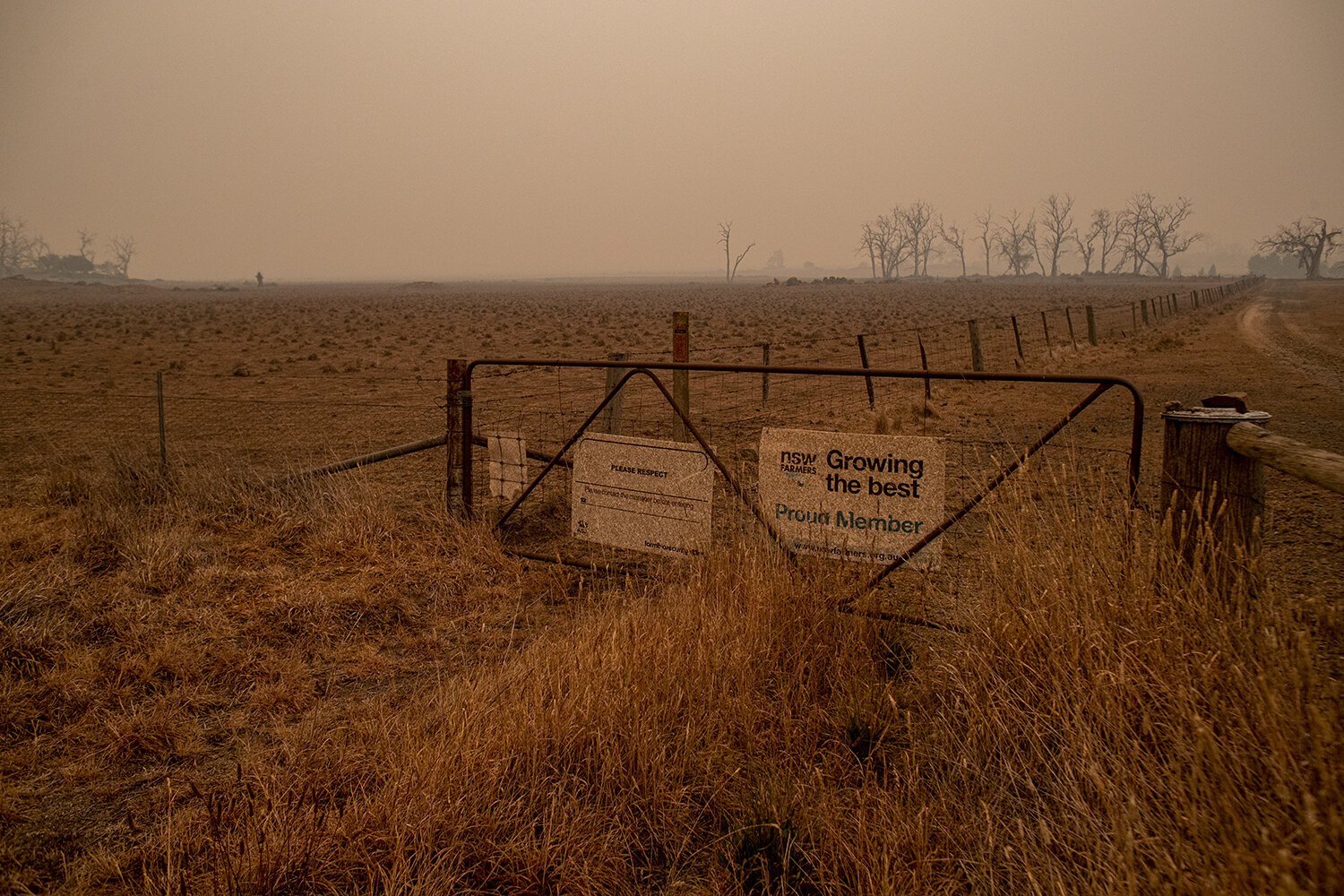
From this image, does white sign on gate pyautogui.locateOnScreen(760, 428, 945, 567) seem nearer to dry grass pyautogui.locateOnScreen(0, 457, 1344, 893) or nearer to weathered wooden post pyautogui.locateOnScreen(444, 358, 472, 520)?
dry grass pyautogui.locateOnScreen(0, 457, 1344, 893)

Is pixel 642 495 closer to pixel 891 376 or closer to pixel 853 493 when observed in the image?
pixel 853 493

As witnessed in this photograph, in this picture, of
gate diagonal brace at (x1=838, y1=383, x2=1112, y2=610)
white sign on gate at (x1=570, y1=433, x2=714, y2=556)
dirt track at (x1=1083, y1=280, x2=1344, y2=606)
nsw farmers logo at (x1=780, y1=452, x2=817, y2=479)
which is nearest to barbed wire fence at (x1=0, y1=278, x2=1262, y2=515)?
white sign on gate at (x1=570, y1=433, x2=714, y2=556)

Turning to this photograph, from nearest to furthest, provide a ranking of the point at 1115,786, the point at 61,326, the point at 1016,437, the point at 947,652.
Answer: the point at 1115,786
the point at 947,652
the point at 1016,437
the point at 61,326

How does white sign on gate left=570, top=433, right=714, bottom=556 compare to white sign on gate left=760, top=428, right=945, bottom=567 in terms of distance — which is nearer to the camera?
white sign on gate left=760, top=428, right=945, bottom=567

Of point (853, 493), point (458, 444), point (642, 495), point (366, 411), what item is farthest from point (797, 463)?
point (366, 411)

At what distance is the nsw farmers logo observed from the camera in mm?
5055

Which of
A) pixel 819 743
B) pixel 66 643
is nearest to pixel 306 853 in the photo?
pixel 819 743

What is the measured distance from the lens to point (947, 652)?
14.0 ft

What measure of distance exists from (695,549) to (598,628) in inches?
55.7

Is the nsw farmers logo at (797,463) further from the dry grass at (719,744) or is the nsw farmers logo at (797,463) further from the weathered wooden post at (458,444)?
the weathered wooden post at (458,444)

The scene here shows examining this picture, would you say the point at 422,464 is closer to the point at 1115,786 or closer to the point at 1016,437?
the point at 1016,437

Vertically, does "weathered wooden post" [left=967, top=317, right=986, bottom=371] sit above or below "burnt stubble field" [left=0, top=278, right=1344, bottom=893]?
above

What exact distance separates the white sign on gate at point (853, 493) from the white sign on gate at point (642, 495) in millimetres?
581

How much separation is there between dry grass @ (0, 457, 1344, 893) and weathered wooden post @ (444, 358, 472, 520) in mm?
1802
